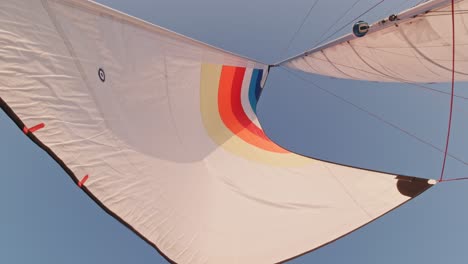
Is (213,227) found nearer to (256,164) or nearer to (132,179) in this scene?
(132,179)

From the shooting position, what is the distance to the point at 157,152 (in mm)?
1474

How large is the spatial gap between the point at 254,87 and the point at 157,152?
10.2 ft

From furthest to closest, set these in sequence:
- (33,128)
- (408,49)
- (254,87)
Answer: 1. (254,87)
2. (408,49)
3. (33,128)

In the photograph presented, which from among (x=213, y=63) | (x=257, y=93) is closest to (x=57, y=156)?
(x=213, y=63)

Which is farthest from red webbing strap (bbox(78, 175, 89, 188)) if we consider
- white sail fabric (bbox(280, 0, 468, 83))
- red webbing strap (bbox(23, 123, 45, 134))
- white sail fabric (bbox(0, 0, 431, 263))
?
white sail fabric (bbox(280, 0, 468, 83))

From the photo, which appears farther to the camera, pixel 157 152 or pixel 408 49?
pixel 408 49

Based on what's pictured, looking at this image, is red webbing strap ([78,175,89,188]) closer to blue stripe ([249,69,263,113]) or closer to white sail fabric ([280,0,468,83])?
white sail fabric ([280,0,468,83])

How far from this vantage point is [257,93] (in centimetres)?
454

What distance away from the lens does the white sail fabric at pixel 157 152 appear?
108 cm

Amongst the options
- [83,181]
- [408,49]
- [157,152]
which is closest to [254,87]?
[408,49]

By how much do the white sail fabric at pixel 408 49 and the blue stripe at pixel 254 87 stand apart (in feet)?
3.07

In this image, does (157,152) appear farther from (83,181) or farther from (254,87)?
(254,87)

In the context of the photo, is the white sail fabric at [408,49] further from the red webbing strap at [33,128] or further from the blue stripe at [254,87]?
the red webbing strap at [33,128]

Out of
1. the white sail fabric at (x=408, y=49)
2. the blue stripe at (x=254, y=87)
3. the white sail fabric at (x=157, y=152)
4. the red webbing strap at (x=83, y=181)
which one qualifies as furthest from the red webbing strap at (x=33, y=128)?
the blue stripe at (x=254, y=87)
